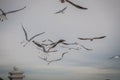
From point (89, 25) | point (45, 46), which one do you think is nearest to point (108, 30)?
point (89, 25)

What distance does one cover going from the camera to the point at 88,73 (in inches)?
135

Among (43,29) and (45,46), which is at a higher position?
(43,29)

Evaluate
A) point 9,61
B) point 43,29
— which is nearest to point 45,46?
point 43,29

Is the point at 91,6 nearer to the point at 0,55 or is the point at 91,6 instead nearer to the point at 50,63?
the point at 50,63

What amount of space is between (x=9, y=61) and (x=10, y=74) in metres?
0.19

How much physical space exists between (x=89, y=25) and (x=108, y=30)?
262 mm

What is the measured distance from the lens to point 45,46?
11.6 feet

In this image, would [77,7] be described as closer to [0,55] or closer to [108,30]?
[108,30]

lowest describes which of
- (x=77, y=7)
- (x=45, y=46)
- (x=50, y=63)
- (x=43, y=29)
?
(x=50, y=63)

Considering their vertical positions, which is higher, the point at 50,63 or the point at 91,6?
the point at 91,6

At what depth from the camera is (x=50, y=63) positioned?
349cm

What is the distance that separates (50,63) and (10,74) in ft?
1.86

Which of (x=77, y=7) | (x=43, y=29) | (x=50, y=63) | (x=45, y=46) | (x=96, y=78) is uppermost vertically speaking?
(x=77, y=7)

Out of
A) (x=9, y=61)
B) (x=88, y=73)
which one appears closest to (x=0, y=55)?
(x=9, y=61)
